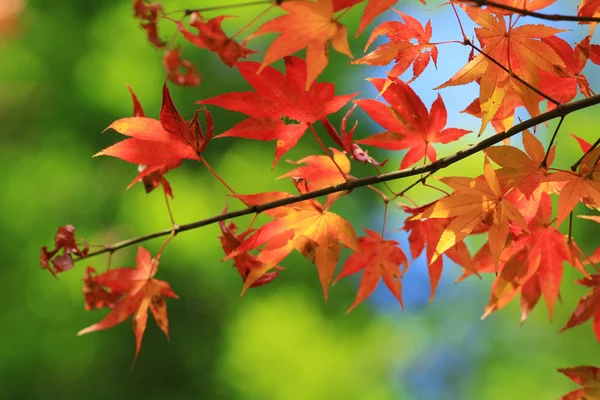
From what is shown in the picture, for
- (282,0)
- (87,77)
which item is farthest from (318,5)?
(87,77)

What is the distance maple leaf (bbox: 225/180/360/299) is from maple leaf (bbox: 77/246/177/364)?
162 mm

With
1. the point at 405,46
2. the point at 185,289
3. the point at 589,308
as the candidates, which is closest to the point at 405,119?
the point at 405,46

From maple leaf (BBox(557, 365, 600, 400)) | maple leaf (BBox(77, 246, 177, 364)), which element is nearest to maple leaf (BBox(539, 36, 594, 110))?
maple leaf (BBox(557, 365, 600, 400))

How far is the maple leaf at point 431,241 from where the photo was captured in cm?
64

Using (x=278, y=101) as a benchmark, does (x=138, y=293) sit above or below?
below

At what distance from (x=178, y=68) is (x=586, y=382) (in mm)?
487

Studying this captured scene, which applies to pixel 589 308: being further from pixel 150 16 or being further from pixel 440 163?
pixel 150 16

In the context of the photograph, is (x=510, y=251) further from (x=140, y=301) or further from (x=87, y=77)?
(x=87, y=77)

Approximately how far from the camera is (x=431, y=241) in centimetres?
66

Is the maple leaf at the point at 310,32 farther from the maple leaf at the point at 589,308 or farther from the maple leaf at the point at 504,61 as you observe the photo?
the maple leaf at the point at 589,308

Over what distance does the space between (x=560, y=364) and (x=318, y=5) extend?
3423 mm

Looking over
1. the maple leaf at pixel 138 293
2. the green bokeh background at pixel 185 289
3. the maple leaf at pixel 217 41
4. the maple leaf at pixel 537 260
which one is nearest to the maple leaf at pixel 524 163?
the maple leaf at pixel 537 260

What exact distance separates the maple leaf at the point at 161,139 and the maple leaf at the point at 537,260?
339 millimetres

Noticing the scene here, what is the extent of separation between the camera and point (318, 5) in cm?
42
